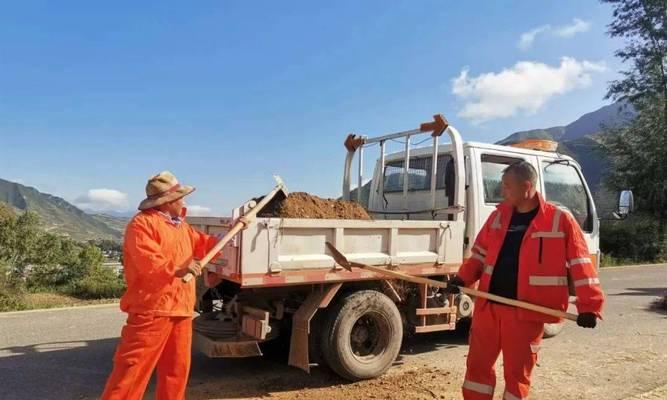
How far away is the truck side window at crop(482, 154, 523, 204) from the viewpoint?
5.96 metres

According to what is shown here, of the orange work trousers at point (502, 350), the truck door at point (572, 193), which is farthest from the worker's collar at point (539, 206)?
the truck door at point (572, 193)

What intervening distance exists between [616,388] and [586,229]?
236 cm

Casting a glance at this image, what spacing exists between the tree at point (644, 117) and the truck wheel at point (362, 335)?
22.1m

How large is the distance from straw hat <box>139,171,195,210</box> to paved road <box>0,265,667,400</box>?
1899mm

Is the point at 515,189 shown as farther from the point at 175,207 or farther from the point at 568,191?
the point at 568,191

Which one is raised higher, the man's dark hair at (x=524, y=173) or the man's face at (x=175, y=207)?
the man's dark hair at (x=524, y=173)

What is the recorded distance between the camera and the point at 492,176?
6.06m

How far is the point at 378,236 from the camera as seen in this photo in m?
5.04

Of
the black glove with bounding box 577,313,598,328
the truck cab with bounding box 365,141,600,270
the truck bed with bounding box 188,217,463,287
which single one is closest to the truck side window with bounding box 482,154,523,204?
the truck cab with bounding box 365,141,600,270

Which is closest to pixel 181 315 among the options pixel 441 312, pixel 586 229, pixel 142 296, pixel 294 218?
pixel 142 296

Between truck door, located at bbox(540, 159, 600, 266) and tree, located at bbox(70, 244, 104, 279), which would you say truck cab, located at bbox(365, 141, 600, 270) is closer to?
truck door, located at bbox(540, 159, 600, 266)

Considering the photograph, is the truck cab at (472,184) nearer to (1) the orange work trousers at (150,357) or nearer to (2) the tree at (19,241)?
(1) the orange work trousers at (150,357)

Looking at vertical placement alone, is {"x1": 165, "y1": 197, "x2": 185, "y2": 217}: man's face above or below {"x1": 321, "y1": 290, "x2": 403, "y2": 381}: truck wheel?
above

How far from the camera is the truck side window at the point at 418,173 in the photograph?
6071mm
